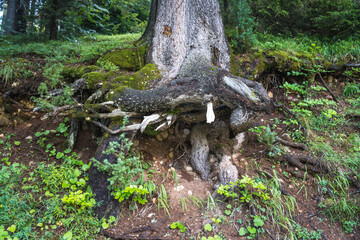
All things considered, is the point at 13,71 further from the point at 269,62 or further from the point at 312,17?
the point at 312,17

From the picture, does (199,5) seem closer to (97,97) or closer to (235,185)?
(97,97)

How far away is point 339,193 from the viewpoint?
11.0 ft

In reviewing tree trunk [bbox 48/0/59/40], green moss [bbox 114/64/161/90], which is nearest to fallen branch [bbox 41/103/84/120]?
green moss [bbox 114/64/161/90]

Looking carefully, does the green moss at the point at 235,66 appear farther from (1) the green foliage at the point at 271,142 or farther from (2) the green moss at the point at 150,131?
(2) the green moss at the point at 150,131

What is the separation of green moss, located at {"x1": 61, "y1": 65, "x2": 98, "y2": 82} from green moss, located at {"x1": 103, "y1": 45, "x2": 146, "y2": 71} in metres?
0.48

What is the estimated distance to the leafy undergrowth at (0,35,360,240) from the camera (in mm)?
2812

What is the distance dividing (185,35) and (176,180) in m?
2.73

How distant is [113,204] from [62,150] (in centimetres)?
159

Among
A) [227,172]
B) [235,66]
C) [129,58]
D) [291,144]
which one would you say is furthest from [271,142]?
[129,58]

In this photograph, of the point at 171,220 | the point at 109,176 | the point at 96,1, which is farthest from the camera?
the point at 96,1

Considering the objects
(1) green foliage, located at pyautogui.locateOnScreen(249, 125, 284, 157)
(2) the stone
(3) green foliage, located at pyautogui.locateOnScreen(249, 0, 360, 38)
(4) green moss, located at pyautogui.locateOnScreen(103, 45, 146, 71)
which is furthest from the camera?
(3) green foliage, located at pyautogui.locateOnScreen(249, 0, 360, 38)

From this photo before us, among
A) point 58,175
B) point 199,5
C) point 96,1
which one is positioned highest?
point 96,1

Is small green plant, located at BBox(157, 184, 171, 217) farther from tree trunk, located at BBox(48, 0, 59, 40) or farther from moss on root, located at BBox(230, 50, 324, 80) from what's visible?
tree trunk, located at BBox(48, 0, 59, 40)

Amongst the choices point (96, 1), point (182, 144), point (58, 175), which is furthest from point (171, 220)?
point (96, 1)
